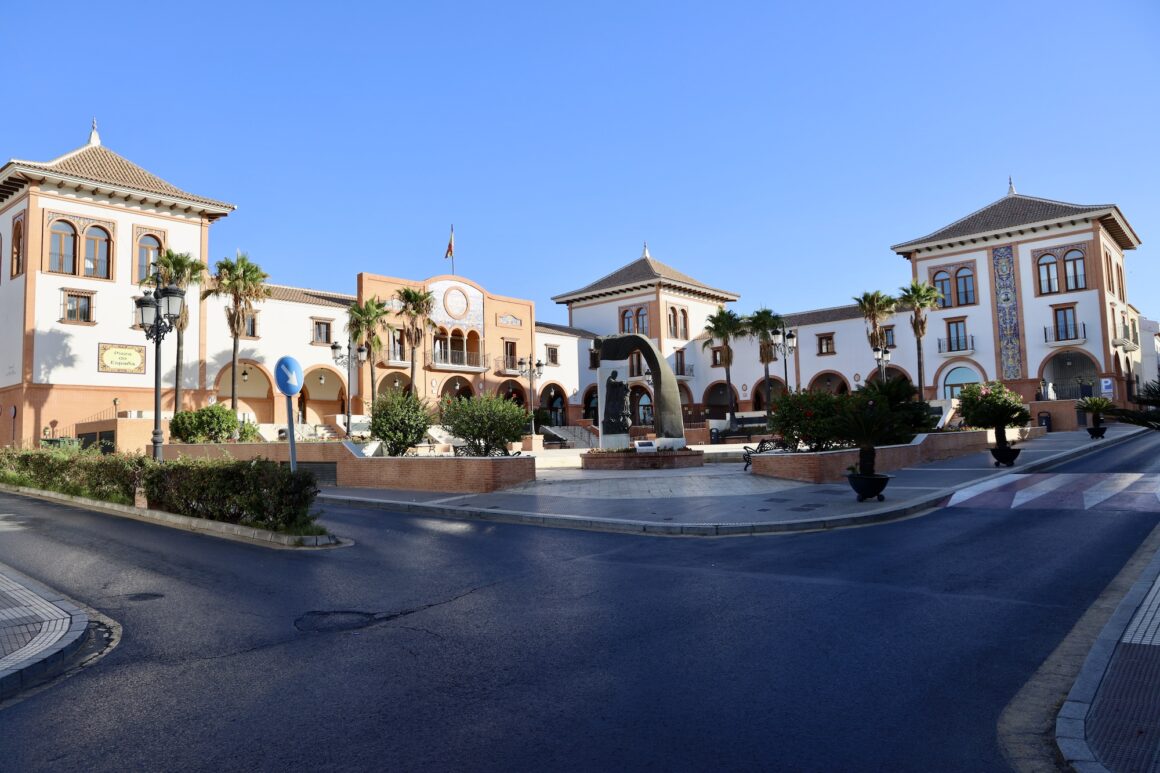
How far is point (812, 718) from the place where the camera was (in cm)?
389

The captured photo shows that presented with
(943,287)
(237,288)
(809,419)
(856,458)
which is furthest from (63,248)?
(943,287)

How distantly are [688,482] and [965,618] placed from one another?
1145 centimetres

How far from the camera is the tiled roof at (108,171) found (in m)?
33.0

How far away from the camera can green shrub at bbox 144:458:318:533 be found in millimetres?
10422

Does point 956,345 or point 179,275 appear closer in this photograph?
point 179,275

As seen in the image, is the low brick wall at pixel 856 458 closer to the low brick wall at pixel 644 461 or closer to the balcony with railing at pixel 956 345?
the low brick wall at pixel 644 461

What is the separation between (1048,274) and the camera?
149 ft

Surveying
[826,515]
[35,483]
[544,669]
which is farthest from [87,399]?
[544,669]

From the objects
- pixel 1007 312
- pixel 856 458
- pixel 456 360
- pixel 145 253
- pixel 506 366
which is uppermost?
pixel 145 253

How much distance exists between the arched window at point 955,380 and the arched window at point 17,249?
166 ft

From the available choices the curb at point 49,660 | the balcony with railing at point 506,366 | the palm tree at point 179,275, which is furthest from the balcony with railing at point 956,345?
the curb at point 49,660

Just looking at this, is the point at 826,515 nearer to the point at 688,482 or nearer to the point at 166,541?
the point at 688,482

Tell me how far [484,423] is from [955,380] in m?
39.5

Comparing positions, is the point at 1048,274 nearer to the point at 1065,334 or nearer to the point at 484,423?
the point at 1065,334
